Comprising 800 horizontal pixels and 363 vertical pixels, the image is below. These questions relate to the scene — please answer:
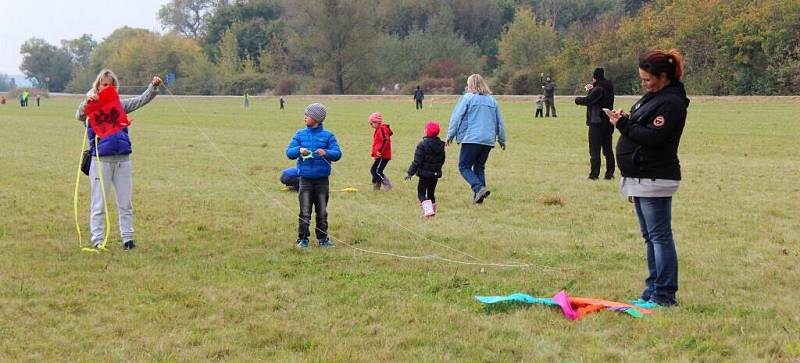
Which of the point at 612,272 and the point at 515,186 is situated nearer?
the point at 612,272

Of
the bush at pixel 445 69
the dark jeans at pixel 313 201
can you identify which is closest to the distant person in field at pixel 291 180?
the dark jeans at pixel 313 201

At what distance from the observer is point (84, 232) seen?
9336 mm

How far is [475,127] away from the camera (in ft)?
35.8

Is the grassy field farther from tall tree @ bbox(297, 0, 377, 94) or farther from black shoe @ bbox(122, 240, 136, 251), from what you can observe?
tall tree @ bbox(297, 0, 377, 94)

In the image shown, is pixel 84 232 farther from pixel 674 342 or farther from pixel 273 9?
pixel 273 9

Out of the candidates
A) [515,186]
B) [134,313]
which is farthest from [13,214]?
[515,186]

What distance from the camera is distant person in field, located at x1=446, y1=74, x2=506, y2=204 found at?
35.8 feet

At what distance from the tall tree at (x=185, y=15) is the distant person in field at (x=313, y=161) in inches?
5066

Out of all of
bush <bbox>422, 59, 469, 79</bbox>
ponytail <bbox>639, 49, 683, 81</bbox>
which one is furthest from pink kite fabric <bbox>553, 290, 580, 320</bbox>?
bush <bbox>422, 59, 469, 79</bbox>

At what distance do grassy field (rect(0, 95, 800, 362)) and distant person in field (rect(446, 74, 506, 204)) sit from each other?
0.54 meters

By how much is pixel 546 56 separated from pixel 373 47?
65.9 ft

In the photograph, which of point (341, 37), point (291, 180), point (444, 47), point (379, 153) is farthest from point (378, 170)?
point (444, 47)

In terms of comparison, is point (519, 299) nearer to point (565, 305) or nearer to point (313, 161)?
point (565, 305)

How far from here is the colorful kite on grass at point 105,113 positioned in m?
8.02
